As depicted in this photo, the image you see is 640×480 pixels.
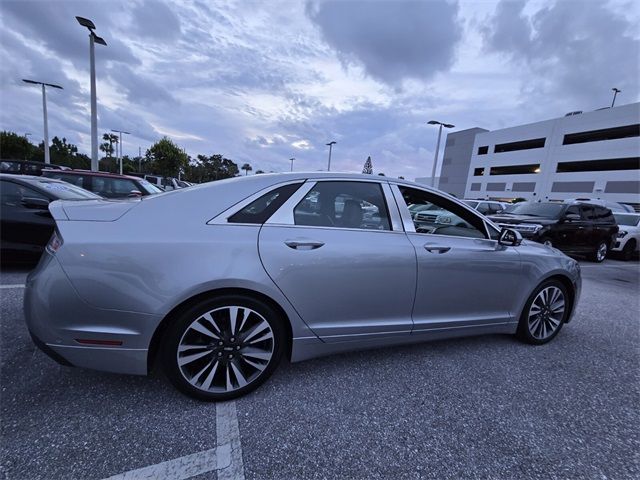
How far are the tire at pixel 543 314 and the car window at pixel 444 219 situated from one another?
98 centimetres

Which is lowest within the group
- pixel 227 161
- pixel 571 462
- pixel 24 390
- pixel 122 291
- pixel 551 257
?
pixel 24 390

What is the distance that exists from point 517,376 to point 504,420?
28.0 inches

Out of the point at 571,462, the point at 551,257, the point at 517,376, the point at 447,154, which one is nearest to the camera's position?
the point at 571,462

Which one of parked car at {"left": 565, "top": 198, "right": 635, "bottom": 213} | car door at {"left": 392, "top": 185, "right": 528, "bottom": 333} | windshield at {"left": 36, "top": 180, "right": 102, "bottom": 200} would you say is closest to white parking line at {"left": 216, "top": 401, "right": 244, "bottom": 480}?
car door at {"left": 392, "top": 185, "right": 528, "bottom": 333}

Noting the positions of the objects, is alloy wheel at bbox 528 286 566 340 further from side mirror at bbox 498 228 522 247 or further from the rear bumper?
the rear bumper

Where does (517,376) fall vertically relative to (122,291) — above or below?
below

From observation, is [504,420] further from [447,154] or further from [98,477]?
[447,154]

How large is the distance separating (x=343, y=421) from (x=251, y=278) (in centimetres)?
110

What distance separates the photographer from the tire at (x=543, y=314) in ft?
10.7

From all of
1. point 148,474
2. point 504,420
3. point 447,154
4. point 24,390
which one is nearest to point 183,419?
point 148,474

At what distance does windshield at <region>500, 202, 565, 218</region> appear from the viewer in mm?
8485

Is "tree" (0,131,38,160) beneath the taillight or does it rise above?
above

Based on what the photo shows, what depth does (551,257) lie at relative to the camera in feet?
10.8

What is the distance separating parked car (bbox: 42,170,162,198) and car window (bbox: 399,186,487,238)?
6813mm
